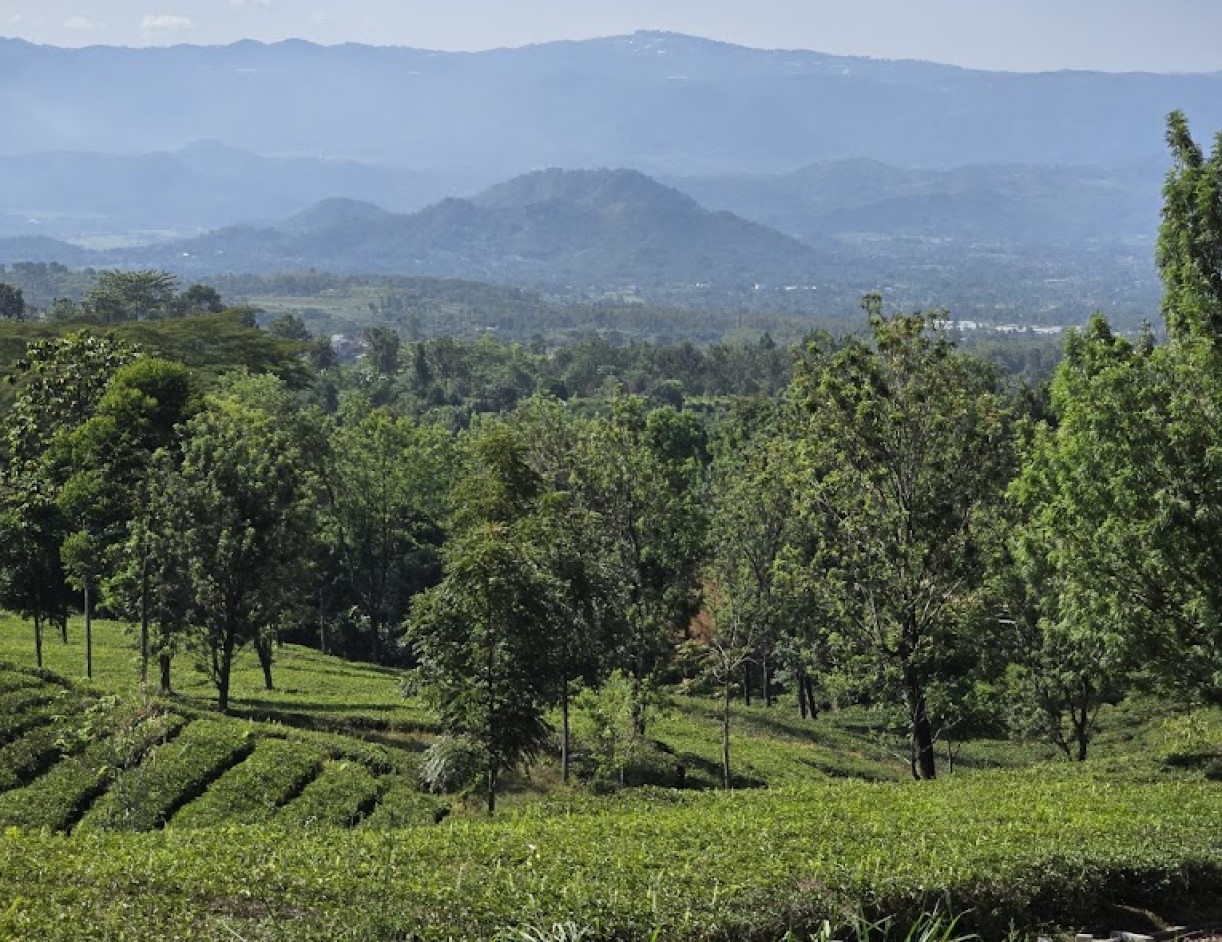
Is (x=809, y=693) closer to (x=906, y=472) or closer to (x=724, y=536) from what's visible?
(x=724, y=536)

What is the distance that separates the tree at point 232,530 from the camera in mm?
35469

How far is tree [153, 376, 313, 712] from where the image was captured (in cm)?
3547

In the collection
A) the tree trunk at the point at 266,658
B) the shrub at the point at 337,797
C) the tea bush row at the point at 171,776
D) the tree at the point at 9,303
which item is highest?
the tree at the point at 9,303

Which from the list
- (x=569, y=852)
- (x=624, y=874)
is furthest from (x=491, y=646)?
(x=624, y=874)

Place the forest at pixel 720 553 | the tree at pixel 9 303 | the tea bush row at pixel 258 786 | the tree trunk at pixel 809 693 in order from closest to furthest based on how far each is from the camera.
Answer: the forest at pixel 720 553
the tea bush row at pixel 258 786
the tree trunk at pixel 809 693
the tree at pixel 9 303

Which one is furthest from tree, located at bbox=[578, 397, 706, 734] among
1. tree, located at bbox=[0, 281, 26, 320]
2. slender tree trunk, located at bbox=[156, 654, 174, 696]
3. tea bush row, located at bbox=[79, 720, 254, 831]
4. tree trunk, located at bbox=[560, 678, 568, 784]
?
tree, located at bbox=[0, 281, 26, 320]

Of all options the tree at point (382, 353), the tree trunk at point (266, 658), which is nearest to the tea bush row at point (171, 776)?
the tree trunk at point (266, 658)

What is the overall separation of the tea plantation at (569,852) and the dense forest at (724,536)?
378 cm

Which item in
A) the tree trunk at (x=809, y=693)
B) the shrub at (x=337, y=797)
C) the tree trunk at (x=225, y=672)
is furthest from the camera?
the tree trunk at (x=809, y=693)

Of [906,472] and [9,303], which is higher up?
[9,303]

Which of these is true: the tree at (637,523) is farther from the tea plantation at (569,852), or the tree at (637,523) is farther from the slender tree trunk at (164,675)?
the slender tree trunk at (164,675)

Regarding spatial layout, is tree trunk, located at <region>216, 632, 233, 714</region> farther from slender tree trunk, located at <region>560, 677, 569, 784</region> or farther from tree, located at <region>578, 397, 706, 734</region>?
tree, located at <region>578, 397, 706, 734</region>

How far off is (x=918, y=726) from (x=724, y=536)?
1880cm

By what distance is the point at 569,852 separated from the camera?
49.8ft
